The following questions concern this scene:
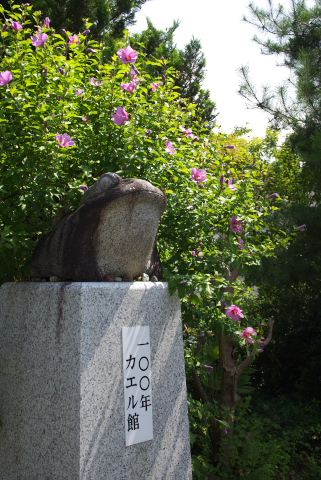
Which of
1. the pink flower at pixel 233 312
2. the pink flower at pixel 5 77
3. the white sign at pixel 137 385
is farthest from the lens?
the pink flower at pixel 233 312

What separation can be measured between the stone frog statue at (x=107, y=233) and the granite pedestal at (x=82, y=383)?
123 millimetres

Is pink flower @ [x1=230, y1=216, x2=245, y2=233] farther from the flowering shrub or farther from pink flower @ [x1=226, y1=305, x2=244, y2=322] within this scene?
pink flower @ [x1=226, y1=305, x2=244, y2=322]

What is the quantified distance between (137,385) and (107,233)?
0.74 metres

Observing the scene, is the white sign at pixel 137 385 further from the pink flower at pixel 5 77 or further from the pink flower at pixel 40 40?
the pink flower at pixel 40 40

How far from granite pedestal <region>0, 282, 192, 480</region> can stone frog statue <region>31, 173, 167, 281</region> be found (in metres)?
0.12

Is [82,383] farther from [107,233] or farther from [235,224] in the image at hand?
[235,224]

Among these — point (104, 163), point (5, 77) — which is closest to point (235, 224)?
point (104, 163)

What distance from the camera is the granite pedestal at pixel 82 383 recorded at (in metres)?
2.02

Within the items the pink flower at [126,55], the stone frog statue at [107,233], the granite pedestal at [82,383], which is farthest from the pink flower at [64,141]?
the granite pedestal at [82,383]

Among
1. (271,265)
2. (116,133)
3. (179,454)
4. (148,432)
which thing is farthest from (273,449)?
(116,133)

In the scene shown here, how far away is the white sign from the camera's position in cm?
217

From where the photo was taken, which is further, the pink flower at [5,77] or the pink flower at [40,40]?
the pink flower at [40,40]

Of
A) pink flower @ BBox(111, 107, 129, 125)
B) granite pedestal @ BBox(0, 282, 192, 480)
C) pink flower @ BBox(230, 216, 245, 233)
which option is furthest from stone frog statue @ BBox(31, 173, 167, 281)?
pink flower @ BBox(230, 216, 245, 233)

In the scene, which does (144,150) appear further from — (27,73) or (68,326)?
(68,326)
